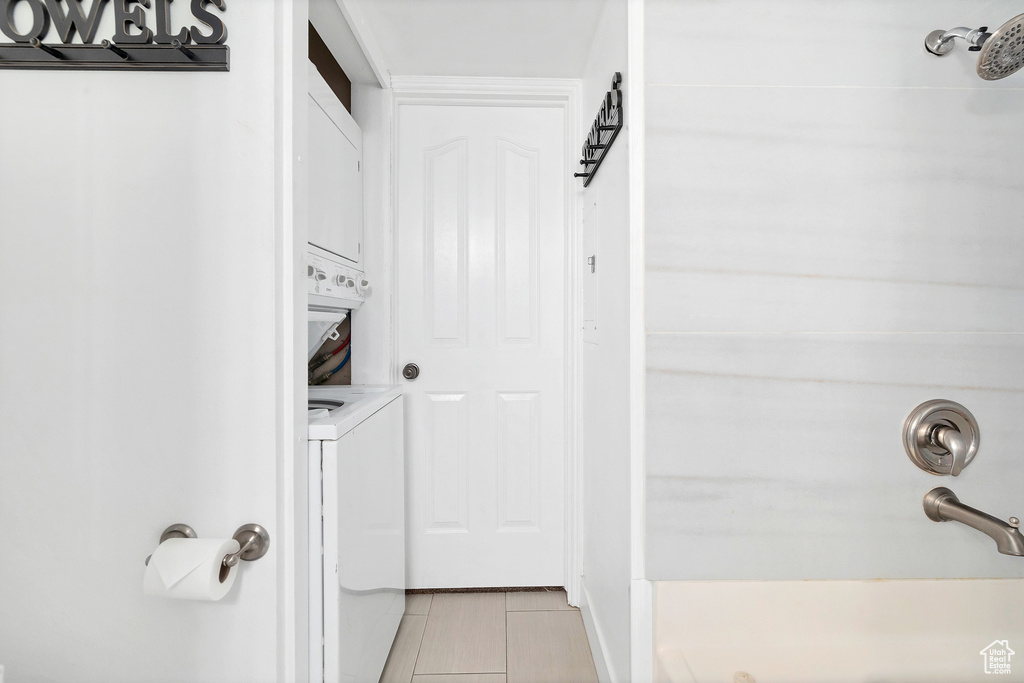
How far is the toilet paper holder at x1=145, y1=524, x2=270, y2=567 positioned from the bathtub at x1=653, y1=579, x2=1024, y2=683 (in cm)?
74

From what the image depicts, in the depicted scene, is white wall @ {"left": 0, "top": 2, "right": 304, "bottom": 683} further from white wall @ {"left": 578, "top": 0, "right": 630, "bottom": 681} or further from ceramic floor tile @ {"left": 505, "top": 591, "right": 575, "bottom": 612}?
ceramic floor tile @ {"left": 505, "top": 591, "right": 575, "bottom": 612}

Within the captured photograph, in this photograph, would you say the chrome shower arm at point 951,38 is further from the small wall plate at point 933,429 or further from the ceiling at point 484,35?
the ceiling at point 484,35

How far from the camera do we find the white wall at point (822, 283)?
964mm

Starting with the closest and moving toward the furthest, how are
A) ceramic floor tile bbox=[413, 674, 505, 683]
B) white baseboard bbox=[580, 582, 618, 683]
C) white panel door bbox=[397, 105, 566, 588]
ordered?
white baseboard bbox=[580, 582, 618, 683] → ceramic floor tile bbox=[413, 674, 505, 683] → white panel door bbox=[397, 105, 566, 588]

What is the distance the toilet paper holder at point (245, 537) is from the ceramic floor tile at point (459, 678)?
1008mm

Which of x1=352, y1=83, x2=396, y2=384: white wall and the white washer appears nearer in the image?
the white washer

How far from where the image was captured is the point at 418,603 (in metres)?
2.10

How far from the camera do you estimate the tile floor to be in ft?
5.49

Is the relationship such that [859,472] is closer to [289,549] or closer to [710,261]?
[710,261]

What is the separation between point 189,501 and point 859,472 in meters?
1.26

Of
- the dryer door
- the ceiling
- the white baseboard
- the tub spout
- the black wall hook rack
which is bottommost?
the white baseboard

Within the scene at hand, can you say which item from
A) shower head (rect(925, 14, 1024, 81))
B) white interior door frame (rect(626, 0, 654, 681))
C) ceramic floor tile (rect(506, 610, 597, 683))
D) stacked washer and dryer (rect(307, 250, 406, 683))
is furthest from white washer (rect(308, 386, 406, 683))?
shower head (rect(925, 14, 1024, 81))

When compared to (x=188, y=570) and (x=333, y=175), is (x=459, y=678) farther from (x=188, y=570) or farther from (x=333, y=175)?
(x=333, y=175)

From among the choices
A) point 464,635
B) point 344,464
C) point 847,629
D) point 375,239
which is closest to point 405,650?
point 464,635
